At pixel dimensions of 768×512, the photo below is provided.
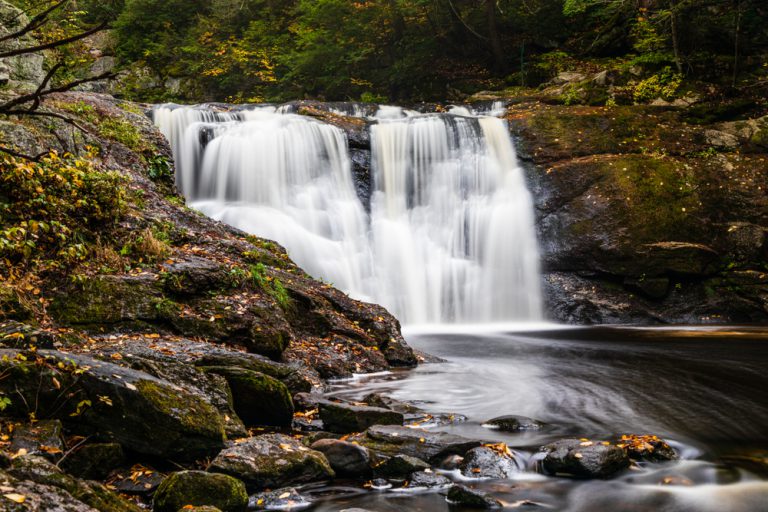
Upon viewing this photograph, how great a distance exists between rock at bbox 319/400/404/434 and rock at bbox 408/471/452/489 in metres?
1.00

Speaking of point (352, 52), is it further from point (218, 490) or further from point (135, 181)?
point (218, 490)

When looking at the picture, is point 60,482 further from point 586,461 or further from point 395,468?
point 586,461

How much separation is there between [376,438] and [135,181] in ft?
22.3

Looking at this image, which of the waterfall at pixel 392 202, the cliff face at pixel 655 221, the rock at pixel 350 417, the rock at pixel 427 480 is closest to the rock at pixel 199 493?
the rock at pixel 427 480

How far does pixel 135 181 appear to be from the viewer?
9438mm

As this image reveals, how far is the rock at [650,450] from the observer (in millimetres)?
4695

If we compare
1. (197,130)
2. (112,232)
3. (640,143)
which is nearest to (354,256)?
(197,130)

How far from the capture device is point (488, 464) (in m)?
4.49

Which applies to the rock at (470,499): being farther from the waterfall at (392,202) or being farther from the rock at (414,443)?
the waterfall at (392,202)

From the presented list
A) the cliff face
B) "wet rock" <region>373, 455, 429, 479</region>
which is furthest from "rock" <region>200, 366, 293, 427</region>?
the cliff face

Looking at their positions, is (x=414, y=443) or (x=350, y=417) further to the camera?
(x=350, y=417)

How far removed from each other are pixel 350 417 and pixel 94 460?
216 centimetres

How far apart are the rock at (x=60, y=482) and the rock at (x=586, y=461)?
308cm

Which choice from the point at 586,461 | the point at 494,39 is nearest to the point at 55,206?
the point at 586,461
